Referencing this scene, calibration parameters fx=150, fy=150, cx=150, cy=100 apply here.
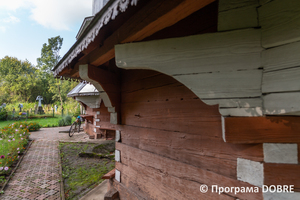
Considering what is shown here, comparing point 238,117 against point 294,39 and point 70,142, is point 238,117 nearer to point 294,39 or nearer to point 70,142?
point 294,39

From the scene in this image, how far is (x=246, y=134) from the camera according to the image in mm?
1051

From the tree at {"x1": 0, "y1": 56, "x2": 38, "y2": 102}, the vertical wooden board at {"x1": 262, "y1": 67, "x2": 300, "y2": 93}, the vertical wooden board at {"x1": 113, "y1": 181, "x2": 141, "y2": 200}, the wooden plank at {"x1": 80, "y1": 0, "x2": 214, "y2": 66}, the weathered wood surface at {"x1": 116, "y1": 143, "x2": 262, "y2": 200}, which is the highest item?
the tree at {"x1": 0, "y1": 56, "x2": 38, "y2": 102}

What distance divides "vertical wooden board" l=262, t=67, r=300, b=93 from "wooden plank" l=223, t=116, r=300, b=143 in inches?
8.1

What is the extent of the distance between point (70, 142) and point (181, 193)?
8293 mm

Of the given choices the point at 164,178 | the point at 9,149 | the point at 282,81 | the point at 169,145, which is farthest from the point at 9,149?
the point at 282,81

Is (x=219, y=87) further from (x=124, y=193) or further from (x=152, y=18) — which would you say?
(x=124, y=193)

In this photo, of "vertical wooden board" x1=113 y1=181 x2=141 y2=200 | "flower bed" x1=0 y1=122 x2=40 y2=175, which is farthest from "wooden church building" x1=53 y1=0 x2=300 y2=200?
"flower bed" x1=0 y1=122 x2=40 y2=175

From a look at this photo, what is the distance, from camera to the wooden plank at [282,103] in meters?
0.86

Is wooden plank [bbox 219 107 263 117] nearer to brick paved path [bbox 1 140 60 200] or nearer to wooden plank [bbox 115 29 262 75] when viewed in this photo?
wooden plank [bbox 115 29 262 75]

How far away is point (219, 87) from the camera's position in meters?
1.08

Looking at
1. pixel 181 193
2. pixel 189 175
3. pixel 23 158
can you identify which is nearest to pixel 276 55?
pixel 189 175

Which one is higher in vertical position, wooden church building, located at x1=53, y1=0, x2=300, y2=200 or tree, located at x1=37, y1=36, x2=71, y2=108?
tree, located at x1=37, y1=36, x2=71, y2=108

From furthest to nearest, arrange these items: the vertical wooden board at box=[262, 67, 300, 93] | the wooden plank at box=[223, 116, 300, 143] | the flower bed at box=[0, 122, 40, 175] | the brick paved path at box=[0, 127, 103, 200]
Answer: the flower bed at box=[0, 122, 40, 175] < the brick paved path at box=[0, 127, 103, 200] < the wooden plank at box=[223, 116, 300, 143] < the vertical wooden board at box=[262, 67, 300, 93]

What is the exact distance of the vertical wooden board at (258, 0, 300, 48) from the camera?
0.87m
